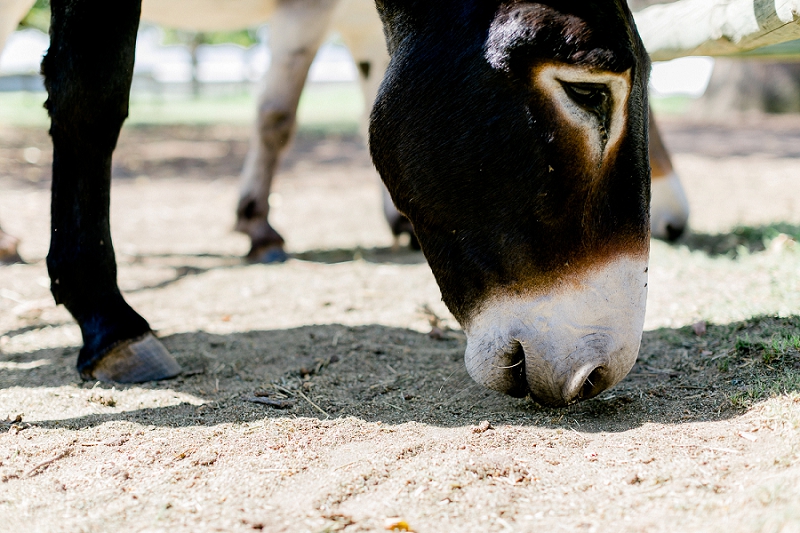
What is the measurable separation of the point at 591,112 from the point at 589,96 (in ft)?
0.13

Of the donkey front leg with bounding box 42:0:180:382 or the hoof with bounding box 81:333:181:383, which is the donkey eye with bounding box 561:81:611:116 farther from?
the hoof with bounding box 81:333:181:383

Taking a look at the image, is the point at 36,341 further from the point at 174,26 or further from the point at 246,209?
the point at 174,26

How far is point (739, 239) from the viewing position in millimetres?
4496

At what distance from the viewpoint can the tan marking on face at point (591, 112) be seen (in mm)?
1899

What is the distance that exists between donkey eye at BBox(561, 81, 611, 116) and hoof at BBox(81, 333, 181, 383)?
1.66 metres

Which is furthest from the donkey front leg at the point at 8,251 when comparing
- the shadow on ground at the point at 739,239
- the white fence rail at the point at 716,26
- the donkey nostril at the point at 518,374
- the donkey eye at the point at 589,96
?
the shadow on ground at the point at 739,239

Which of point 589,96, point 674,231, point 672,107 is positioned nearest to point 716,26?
point 589,96

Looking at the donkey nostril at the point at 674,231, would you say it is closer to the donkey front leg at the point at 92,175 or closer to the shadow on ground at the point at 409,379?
the shadow on ground at the point at 409,379

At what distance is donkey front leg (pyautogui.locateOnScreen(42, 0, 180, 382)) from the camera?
2.47 m

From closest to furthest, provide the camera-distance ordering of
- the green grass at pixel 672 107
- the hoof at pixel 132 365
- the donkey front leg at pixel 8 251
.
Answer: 1. the hoof at pixel 132 365
2. the donkey front leg at pixel 8 251
3. the green grass at pixel 672 107

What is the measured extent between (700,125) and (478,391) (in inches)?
476

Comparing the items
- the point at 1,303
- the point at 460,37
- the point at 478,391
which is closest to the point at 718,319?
the point at 478,391

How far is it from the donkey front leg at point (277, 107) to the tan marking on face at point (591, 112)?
9.38 feet

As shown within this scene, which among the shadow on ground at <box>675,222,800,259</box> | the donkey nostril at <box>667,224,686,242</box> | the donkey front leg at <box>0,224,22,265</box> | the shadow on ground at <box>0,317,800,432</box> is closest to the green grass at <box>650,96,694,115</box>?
the shadow on ground at <box>675,222,800,259</box>
